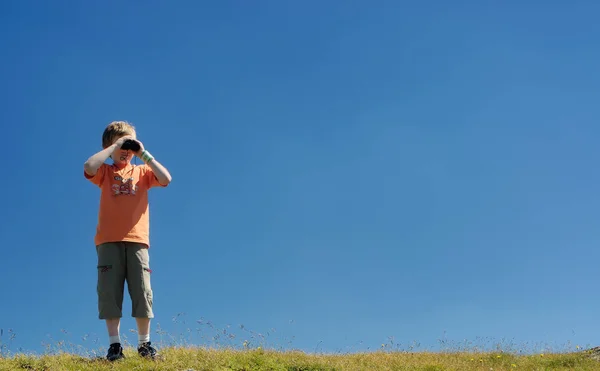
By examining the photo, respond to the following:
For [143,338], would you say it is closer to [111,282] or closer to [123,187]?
[111,282]

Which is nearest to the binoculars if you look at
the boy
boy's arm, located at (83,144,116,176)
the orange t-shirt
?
the boy

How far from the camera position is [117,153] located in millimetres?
8719

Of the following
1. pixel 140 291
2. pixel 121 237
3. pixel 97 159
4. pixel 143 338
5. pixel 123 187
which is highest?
pixel 97 159

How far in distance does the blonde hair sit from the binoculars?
27 cm

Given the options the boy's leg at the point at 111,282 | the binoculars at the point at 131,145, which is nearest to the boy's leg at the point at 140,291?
the boy's leg at the point at 111,282

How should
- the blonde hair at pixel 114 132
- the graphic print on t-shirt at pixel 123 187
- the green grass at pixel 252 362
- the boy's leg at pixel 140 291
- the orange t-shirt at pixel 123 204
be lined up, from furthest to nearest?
1. the blonde hair at pixel 114 132
2. the graphic print on t-shirt at pixel 123 187
3. the orange t-shirt at pixel 123 204
4. the boy's leg at pixel 140 291
5. the green grass at pixel 252 362

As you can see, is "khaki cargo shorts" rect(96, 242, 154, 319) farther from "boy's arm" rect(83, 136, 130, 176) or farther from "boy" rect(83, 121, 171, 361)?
"boy's arm" rect(83, 136, 130, 176)

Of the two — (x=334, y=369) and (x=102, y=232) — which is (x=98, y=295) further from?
(x=334, y=369)

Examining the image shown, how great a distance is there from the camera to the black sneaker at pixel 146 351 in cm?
831

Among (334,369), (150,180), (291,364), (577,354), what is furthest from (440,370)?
(150,180)

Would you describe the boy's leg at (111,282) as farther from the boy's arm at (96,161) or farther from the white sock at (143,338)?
the boy's arm at (96,161)

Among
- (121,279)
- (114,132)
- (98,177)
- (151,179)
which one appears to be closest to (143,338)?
(121,279)

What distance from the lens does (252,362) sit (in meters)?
8.30

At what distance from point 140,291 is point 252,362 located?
179cm
